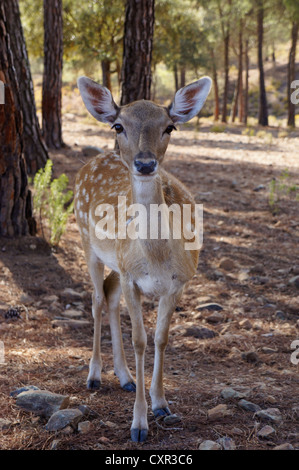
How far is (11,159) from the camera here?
618cm

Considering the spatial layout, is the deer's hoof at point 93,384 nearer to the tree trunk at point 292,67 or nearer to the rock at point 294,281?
the rock at point 294,281

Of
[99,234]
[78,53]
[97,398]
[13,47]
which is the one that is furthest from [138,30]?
[78,53]

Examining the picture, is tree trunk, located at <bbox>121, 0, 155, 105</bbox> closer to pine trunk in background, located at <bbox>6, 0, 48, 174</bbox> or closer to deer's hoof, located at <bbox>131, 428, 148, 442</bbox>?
pine trunk in background, located at <bbox>6, 0, 48, 174</bbox>

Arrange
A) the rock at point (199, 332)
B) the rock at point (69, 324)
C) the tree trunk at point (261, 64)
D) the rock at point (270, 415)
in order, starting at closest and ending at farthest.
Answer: the rock at point (270, 415)
the rock at point (199, 332)
the rock at point (69, 324)
the tree trunk at point (261, 64)

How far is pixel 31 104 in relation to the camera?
8.23 meters

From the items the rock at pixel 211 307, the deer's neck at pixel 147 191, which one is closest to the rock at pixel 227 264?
the rock at pixel 211 307

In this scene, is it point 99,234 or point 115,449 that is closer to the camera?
point 115,449

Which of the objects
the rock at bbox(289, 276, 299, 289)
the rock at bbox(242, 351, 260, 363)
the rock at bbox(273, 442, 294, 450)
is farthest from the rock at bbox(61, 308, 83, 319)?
the rock at bbox(273, 442, 294, 450)

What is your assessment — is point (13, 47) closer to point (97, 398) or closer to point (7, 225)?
point (7, 225)

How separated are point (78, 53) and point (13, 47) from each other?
59.1 feet

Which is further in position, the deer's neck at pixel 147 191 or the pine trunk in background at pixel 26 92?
the pine trunk in background at pixel 26 92

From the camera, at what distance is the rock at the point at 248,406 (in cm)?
333

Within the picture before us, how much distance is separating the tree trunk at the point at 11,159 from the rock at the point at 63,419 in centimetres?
367

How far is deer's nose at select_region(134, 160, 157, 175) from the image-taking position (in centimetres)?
297
